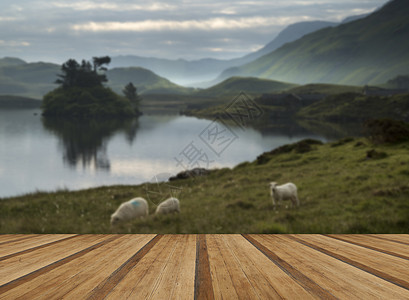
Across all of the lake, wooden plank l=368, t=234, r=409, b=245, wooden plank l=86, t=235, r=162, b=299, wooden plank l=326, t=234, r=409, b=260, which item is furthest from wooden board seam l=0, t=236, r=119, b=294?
the lake

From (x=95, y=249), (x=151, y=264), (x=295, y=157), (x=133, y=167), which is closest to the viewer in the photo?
(x=151, y=264)

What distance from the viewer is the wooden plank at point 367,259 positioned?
128 inches

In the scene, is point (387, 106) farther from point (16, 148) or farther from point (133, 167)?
point (16, 148)

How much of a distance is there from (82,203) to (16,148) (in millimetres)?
68810

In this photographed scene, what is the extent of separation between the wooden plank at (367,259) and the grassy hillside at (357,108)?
13847 cm

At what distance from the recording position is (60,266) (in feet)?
11.9

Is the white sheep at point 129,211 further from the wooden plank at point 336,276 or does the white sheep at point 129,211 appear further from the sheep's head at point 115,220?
the wooden plank at point 336,276

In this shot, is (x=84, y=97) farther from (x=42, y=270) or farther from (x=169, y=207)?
(x=42, y=270)

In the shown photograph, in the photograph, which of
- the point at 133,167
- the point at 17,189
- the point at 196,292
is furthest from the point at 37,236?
the point at 133,167

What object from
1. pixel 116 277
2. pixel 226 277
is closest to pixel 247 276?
pixel 226 277

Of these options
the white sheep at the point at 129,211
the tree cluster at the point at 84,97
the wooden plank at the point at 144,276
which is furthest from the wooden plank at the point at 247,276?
the tree cluster at the point at 84,97

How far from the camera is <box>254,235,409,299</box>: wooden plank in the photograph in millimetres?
2807

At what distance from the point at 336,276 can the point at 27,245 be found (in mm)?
4764

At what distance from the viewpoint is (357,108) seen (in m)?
145
